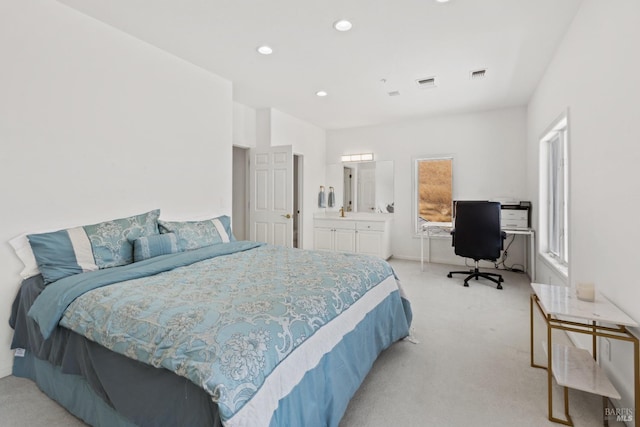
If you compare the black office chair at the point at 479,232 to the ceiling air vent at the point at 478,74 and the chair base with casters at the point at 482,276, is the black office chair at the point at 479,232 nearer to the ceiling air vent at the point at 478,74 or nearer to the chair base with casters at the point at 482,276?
the chair base with casters at the point at 482,276

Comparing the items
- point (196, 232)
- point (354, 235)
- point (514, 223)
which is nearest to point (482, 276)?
point (514, 223)

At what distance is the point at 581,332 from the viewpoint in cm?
158

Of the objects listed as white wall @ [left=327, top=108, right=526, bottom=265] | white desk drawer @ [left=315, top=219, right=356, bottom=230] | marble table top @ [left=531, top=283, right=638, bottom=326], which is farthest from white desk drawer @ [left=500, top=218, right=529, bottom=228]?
marble table top @ [left=531, top=283, right=638, bottom=326]

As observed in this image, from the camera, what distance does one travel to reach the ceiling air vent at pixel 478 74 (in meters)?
3.61

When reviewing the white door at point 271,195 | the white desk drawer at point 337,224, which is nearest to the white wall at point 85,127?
the white door at point 271,195

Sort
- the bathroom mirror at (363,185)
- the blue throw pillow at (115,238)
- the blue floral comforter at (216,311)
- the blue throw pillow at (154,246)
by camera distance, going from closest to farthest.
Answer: the blue floral comforter at (216,311) < the blue throw pillow at (115,238) < the blue throw pillow at (154,246) < the bathroom mirror at (363,185)

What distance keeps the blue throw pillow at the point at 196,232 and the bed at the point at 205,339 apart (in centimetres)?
41

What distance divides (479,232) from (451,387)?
8.77 feet

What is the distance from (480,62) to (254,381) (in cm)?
376

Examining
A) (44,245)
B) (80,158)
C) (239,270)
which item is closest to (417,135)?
(239,270)

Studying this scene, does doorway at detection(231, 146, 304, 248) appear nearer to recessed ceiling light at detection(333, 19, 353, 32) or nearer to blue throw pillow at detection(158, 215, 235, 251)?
blue throw pillow at detection(158, 215, 235, 251)

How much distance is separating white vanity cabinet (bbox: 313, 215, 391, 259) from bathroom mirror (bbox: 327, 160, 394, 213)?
319 millimetres

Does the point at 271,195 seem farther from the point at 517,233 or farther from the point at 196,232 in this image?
the point at 517,233

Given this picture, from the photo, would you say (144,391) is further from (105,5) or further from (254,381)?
(105,5)
